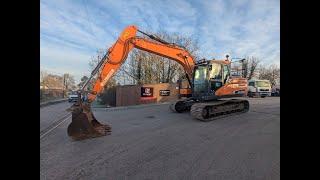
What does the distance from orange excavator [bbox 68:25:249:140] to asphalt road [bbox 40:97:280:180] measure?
1.56m

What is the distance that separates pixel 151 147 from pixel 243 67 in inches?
329

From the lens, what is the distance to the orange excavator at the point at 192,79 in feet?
32.2

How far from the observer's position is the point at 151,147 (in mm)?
6438

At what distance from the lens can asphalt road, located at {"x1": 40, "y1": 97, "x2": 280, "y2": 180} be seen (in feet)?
14.8

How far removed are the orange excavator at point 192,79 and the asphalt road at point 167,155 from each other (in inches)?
61.4

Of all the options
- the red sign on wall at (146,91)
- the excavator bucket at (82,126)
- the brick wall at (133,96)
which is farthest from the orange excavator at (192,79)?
the red sign on wall at (146,91)

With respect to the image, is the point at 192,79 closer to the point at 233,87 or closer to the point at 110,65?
the point at 233,87

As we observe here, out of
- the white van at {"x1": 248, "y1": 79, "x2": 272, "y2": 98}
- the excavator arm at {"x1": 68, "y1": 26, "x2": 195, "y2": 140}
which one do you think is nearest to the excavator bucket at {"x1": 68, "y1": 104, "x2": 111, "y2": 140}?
the excavator arm at {"x1": 68, "y1": 26, "x2": 195, "y2": 140}

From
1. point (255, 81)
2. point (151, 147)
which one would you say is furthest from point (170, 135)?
point (255, 81)

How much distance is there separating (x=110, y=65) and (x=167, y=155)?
17.2 ft

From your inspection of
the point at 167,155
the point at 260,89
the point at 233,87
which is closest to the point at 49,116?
the point at 233,87

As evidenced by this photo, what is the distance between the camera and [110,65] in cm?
996

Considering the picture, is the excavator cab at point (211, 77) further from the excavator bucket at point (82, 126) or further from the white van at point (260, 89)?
the white van at point (260, 89)
